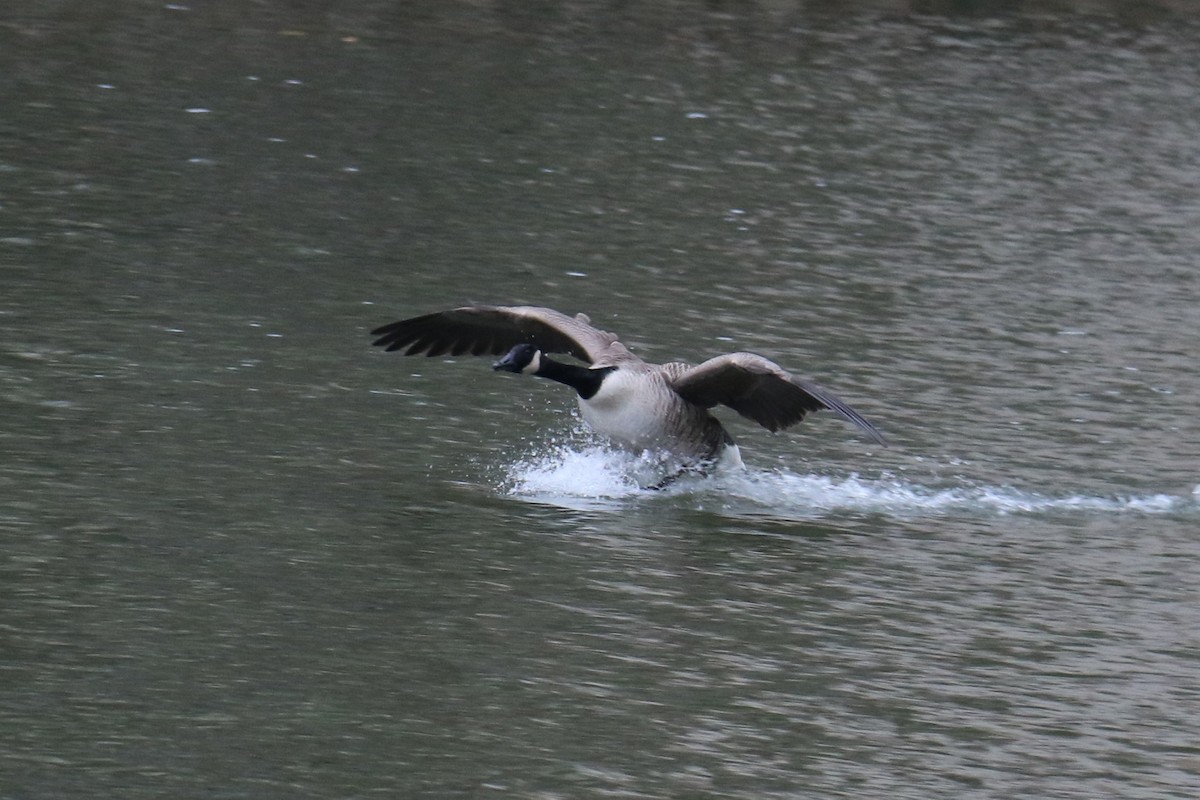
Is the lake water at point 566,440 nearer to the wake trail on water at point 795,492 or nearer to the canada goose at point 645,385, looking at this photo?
the wake trail on water at point 795,492

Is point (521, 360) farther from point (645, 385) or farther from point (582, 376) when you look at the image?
point (645, 385)

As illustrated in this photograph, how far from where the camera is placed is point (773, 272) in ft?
40.7

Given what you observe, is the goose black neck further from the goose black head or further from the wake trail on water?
the wake trail on water

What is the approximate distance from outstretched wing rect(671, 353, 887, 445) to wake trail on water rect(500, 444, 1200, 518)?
1.11 ft

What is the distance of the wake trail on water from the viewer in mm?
8578

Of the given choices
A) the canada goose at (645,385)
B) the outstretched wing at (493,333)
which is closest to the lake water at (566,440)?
the canada goose at (645,385)

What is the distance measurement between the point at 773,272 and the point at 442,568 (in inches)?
223

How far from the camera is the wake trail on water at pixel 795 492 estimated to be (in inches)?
338

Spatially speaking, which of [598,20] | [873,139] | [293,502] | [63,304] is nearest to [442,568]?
[293,502]

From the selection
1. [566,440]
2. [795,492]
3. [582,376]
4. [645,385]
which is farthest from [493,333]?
[795,492]

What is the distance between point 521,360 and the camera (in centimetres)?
844

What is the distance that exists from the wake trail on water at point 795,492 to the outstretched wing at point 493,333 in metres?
0.54

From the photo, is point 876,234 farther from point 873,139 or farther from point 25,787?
point 25,787

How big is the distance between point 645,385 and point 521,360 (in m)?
0.58
